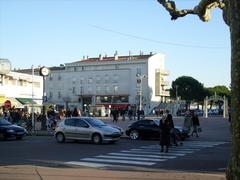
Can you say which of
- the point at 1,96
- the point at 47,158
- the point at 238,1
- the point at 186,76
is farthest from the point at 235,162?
the point at 186,76

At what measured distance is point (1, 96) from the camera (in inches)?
2704

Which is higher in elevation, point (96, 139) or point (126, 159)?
point (96, 139)

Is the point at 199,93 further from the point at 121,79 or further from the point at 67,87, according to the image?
the point at 67,87

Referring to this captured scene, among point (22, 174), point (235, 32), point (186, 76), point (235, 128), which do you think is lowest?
point (22, 174)

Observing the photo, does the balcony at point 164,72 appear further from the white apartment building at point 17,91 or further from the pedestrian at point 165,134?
the pedestrian at point 165,134

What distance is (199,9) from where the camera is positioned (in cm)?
1352

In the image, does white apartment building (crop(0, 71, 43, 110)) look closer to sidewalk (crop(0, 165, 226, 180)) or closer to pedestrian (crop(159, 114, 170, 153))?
pedestrian (crop(159, 114, 170, 153))

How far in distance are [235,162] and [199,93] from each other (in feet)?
400

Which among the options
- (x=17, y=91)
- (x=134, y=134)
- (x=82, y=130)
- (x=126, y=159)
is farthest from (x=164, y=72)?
(x=126, y=159)

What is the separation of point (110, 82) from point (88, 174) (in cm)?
11016

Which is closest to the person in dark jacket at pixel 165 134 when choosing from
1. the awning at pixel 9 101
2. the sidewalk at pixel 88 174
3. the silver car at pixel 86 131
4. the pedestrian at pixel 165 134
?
the pedestrian at pixel 165 134

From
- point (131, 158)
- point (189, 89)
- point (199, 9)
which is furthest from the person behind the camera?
point (189, 89)

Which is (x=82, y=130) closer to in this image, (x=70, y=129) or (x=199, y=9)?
(x=70, y=129)

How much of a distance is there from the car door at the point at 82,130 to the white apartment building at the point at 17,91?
41.3 meters
